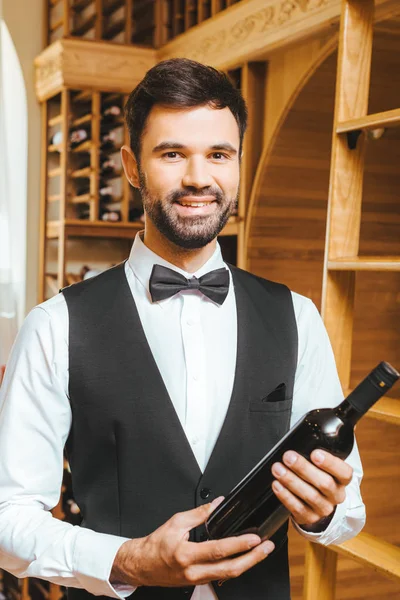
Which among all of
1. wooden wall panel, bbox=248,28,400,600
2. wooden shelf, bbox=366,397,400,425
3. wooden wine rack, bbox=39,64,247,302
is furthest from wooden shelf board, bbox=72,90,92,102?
wooden shelf, bbox=366,397,400,425

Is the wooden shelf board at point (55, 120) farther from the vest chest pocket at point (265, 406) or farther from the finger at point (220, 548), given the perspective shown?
the finger at point (220, 548)

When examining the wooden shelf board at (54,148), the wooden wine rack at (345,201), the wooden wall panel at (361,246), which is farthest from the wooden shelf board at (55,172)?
the wooden wine rack at (345,201)

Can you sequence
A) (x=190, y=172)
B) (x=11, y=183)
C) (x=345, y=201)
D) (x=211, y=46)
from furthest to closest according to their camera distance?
(x=11, y=183)
(x=211, y=46)
(x=345, y=201)
(x=190, y=172)

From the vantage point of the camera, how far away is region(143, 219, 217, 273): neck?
1732mm

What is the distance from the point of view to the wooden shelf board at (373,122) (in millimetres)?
2111

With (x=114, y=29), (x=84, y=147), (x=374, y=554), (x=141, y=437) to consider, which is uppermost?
(x=114, y=29)

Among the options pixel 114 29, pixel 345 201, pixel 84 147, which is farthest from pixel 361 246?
pixel 114 29

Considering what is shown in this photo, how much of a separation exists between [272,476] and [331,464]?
13cm

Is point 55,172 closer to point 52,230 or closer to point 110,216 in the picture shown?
point 52,230

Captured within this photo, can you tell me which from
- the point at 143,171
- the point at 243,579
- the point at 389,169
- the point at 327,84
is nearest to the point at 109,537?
the point at 243,579

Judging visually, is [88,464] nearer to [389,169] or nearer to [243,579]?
[243,579]

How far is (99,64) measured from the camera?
4242mm

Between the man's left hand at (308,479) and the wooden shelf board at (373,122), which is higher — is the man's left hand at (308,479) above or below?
below

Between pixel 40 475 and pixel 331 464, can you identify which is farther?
pixel 40 475
